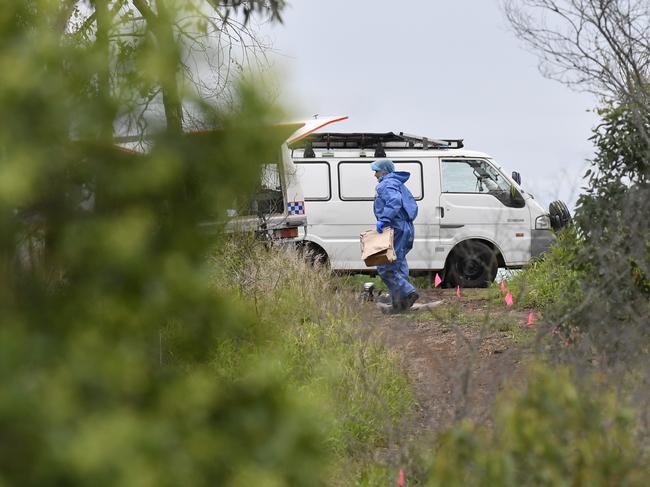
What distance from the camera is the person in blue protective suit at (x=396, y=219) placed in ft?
39.3

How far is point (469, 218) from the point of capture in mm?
15898

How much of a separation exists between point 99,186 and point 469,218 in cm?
1419

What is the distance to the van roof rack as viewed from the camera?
15953mm

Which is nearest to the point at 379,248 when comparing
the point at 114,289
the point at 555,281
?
the point at 555,281

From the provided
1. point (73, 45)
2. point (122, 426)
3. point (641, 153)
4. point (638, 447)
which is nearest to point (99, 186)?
point (73, 45)

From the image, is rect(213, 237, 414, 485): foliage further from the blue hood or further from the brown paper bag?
the blue hood

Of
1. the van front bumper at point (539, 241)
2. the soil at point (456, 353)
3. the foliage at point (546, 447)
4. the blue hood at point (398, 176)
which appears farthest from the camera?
the van front bumper at point (539, 241)

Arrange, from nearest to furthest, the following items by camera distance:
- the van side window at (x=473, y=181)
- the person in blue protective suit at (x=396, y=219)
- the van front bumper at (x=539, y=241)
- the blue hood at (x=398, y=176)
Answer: the person in blue protective suit at (x=396, y=219), the blue hood at (x=398, y=176), the van front bumper at (x=539, y=241), the van side window at (x=473, y=181)

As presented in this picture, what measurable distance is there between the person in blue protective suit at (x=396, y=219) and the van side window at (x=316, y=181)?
3323 mm

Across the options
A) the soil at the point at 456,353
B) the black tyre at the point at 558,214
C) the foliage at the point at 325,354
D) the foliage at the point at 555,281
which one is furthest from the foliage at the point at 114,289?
the black tyre at the point at 558,214

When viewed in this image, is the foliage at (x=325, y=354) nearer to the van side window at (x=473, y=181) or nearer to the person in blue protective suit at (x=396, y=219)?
the person in blue protective suit at (x=396, y=219)

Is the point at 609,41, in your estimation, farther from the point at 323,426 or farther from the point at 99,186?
the point at 99,186

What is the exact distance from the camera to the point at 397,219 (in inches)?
481

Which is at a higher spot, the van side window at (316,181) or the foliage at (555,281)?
the van side window at (316,181)
